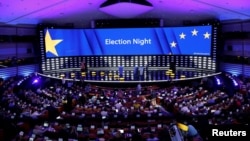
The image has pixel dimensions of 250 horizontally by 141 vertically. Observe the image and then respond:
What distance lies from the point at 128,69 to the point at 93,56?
2946mm

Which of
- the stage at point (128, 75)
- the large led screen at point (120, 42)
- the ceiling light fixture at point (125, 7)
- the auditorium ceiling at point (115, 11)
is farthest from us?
the large led screen at point (120, 42)

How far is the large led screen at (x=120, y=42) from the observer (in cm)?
2633

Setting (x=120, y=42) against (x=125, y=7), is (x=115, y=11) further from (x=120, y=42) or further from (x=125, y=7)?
(x=120, y=42)

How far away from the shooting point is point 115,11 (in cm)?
2495

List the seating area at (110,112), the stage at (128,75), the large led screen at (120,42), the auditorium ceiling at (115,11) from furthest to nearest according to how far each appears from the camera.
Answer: the large led screen at (120,42)
the stage at (128,75)
the auditorium ceiling at (115,11)
the seating area at (110,112)

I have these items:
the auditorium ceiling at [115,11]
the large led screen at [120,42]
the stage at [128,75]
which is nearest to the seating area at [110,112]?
the stage at [128,75]

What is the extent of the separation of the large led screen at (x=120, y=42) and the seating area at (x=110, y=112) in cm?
499

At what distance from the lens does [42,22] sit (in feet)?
85.8

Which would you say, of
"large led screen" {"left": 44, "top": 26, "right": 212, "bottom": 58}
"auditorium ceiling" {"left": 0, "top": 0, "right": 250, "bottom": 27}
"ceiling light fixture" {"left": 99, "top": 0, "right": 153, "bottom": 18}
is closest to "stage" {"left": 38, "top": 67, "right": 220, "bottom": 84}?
"large led screen" {"left": 44, "top": 26, "right": 212, "bottom": 58}

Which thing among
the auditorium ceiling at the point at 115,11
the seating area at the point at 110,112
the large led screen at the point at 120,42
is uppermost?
the auditorium ceiling at the point at 115,11

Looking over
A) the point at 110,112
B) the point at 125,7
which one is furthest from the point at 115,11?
the point at 110,112

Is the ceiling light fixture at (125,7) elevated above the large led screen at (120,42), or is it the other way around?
the ceiling light fixture at (125,7)

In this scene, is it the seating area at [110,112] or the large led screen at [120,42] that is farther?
the large led screen at [120,42]

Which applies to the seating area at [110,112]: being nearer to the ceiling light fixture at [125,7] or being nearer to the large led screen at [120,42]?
the large led screen at [120,42]
